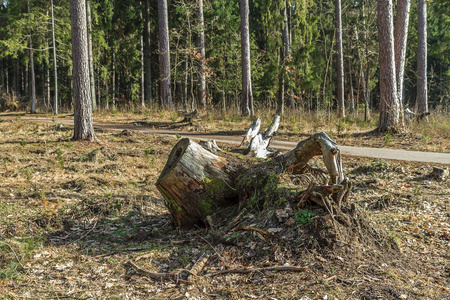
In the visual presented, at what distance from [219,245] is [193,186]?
3.43 ft

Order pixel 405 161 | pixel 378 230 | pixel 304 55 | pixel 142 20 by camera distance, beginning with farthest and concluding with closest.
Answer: pixel 142 20 < pixel 304 55 < pixel 405 161 < pixel 378 230

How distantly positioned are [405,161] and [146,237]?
6.09 metres

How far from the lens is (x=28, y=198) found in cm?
629

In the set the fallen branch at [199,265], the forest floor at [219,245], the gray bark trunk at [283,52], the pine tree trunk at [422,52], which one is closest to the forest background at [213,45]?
the gray bark trunk at [283,52]

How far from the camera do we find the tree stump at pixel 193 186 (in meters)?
4.99

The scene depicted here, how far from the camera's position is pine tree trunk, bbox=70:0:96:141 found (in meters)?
10.1

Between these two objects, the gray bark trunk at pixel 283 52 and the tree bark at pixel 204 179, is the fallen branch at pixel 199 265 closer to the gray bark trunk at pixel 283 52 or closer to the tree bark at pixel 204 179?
the tree bark at pixel 204 179

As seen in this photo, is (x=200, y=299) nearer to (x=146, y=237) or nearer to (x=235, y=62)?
(x=146, y=237)

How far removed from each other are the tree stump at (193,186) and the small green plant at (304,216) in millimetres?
1232

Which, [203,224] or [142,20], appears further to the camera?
[142,20]

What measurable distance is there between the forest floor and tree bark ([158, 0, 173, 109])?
468 inches

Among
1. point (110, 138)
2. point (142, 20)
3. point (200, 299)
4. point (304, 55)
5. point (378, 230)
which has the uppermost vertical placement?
point (142, 20)

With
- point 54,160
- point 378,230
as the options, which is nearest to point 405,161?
point 378,230

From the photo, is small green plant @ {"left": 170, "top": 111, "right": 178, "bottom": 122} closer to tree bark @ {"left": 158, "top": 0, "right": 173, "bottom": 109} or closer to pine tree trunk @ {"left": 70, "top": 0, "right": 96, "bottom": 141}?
tree bark @ {"left": 158, "top": 0, "right": 173, "bottom": 109}
